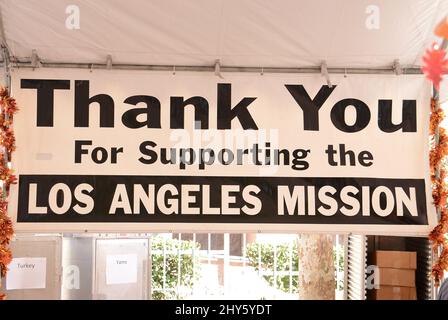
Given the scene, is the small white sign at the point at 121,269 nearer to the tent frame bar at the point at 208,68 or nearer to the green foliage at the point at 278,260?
the tent frame bar at the point at 208,68

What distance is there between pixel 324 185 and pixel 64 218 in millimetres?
2002

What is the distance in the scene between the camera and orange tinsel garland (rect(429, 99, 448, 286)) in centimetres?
364

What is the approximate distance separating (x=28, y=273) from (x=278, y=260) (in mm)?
4571

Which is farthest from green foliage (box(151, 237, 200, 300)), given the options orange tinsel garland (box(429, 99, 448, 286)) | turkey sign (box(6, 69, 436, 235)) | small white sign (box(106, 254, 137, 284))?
orange tinsel garland (box(429, 99, 448, 286))

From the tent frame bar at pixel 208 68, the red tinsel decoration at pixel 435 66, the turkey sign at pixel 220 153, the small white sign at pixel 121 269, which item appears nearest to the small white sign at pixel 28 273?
the small white sign at pixel 121 269

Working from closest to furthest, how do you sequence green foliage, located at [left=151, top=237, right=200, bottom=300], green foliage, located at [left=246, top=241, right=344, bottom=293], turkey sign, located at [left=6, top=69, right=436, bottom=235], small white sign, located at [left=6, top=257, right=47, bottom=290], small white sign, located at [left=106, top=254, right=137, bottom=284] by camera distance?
1. turkey sign, located at [left=6, top=69, right=436, bottom=235]
2. small white sign, located at [left=6, top=257, right=47, bottom=290]
3. small white sign, located at [left=106, top=254, right=137, bottom=284]
4. green foliage, located at [left=151, top=237, right=200, bottom=300]
5. green foliage, located at [left=246, top=241, right=344, bottom=293]

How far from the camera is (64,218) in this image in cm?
364

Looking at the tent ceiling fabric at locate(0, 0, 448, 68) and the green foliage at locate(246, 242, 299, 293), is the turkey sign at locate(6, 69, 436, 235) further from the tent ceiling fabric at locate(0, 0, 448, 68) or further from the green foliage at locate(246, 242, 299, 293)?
the green foliage at locate(246, 242, 299, 293)

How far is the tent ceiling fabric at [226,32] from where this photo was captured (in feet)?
10.8

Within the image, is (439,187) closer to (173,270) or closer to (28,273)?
(28,273)

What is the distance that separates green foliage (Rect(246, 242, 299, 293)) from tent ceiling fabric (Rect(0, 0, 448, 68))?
4.45 m

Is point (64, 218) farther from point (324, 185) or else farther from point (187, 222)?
point (324, 185)

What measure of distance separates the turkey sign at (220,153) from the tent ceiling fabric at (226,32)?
17 cm
